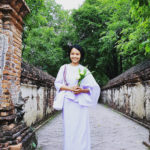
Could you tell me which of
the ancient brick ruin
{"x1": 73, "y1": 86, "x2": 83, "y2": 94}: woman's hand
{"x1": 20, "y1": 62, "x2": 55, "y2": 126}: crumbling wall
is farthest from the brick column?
{"x1": 73, "y1": 86, "x2": 83, "y2": 94}: woman's hand

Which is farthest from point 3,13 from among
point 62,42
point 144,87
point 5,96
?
point 62,42

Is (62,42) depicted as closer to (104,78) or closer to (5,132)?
(104,78)

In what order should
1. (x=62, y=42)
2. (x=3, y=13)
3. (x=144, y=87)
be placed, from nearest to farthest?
(x=3, y=13) → (x=144, y=87) → (x=62, y=42)

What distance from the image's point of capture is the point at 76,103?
3213 millimetres

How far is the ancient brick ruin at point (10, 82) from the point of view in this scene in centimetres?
339

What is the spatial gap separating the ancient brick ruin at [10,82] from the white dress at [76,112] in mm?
945

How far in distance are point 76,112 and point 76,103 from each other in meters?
0.15

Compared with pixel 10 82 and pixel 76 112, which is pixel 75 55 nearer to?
pixel 76 112

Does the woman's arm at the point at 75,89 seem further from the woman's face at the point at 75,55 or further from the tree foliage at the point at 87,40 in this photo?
the tree foliage at the point at 87,40

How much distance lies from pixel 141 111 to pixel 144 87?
42.3 inches

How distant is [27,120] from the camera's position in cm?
568

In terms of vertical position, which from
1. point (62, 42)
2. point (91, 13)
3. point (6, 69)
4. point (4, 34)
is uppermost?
point (91, 13)

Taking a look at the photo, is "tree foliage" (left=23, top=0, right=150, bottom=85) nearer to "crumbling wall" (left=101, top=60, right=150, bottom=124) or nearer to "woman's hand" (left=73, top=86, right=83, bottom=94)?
"crumbling wall" (left=101, top=60, right=150, bottom=124)

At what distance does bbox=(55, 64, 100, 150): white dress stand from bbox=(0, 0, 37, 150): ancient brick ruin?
0.94 meters
